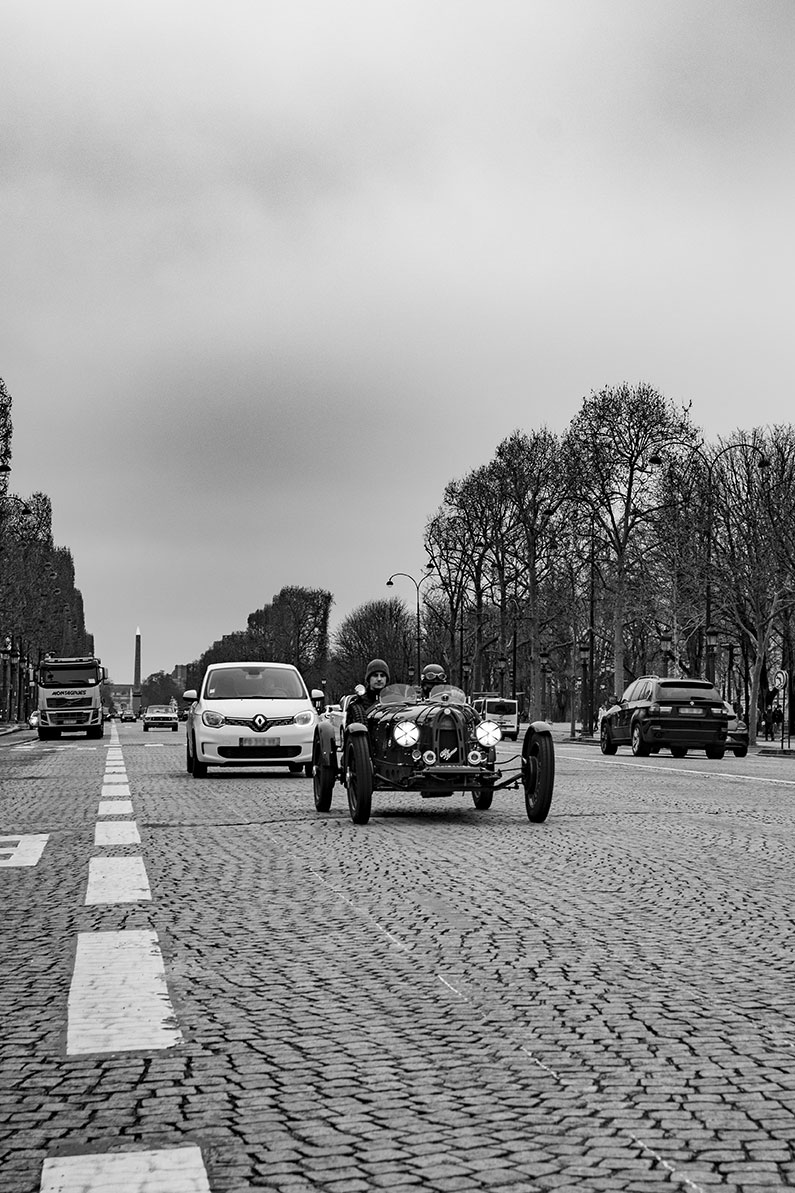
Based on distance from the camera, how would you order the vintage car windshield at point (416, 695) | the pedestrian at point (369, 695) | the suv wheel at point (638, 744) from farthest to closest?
1. the suv wheel at point (638, 744)
2. the pedestrian at point (369, 695)
3. the vintage car windshield at point (416, 695)

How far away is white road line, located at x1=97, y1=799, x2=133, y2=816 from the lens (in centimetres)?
1527

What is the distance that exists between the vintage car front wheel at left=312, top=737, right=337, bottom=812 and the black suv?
1896 cm

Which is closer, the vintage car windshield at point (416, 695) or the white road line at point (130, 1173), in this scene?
the white road line at point (130, 1173)

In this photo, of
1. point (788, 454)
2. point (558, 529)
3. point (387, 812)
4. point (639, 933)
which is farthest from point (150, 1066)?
point (558, 529)

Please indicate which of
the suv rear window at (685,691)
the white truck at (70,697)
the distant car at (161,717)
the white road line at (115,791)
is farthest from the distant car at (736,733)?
the distant car at (161,717)

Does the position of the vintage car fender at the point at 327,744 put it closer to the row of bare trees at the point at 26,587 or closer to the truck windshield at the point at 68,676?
the truck windshield at the point at 68,676

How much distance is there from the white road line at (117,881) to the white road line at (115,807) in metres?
4.59

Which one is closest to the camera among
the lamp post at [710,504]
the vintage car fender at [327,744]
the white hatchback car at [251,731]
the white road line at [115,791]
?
the vintage car fender at [327,744]

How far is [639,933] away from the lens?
734cm

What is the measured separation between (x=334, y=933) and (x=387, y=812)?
776 cm

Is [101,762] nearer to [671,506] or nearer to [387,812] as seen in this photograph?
[387,812]

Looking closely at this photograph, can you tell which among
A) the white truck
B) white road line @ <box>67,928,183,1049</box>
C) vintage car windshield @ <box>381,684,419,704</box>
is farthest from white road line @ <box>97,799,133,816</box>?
the white truck

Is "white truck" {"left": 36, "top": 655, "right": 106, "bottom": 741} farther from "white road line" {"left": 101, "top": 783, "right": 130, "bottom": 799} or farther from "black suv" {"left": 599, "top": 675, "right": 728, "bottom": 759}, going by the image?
"white road line" {"left": 101, "top": 783, "right": 130, "bottom": 799}

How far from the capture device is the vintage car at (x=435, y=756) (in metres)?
13.2
